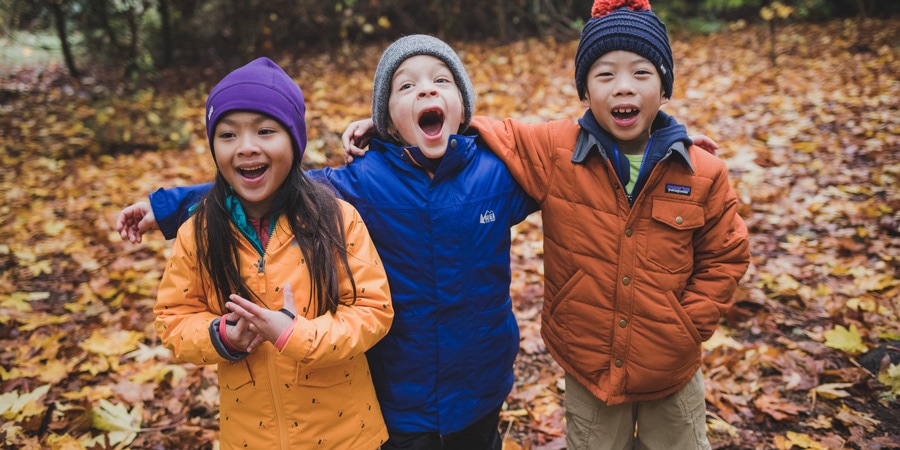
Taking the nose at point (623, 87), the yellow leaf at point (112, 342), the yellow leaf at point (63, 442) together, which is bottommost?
the yellow leaf at point (63, 442)

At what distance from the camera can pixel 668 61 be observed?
2.00 metres

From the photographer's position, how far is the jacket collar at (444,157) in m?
1.99

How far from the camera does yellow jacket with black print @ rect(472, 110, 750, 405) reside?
194 cm

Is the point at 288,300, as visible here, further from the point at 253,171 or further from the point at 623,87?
the point at 623,87

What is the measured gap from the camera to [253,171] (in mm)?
1813

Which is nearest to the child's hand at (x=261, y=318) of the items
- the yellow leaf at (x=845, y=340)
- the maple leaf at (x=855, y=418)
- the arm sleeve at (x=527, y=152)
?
the arm sleeve at (x=527, y=152)

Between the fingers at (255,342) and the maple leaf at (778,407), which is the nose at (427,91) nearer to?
the fingers at (255,342)

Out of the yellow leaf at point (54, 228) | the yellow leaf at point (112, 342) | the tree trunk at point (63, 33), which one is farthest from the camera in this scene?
the tree trunk at point (63, 33)

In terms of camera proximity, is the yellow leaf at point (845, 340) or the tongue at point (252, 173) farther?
the yellow leaf at point (845, 340)

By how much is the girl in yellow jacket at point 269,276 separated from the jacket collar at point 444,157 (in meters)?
0.34

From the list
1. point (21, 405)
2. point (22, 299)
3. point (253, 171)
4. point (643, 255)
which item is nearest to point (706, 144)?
point (643, 255)

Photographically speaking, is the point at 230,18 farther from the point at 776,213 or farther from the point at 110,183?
the point at 776,213

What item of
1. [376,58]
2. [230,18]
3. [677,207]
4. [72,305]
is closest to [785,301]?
[677,207]

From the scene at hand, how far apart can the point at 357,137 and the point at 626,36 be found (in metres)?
1.07
